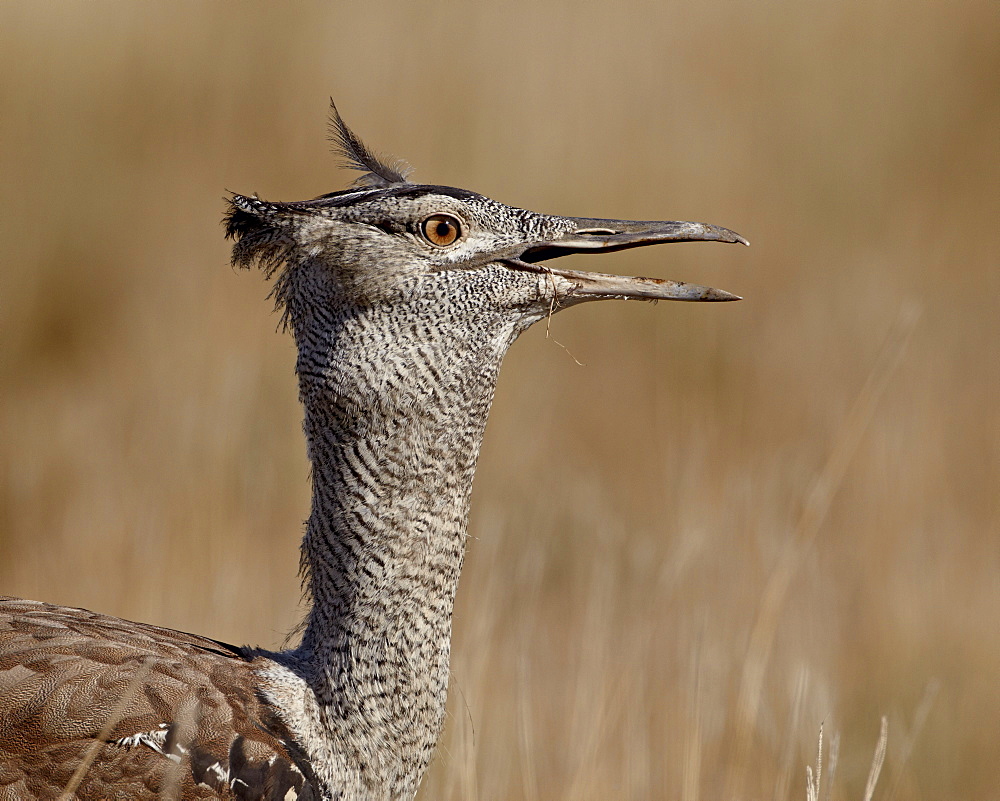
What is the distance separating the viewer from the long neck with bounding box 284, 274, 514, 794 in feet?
8.87

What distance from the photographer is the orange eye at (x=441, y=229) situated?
2.84 meters

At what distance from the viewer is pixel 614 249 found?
289 centimetres

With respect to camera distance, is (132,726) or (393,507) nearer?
(132,726)

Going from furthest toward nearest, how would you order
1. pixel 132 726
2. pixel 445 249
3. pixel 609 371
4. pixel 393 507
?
pixel 609 371 → pixel 445 249 → pixel 393 507 → pixel 132 726

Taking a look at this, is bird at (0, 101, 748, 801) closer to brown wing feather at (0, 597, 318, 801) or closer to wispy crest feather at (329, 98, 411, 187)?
brown wing feather at (0, 597, 318, 801)

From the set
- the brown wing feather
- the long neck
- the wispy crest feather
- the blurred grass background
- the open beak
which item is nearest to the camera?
the brown wing feather

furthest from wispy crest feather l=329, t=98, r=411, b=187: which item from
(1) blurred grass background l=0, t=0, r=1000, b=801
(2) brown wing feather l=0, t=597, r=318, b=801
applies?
(1) blurred grass background l=0, t=0, r=1000, b=801

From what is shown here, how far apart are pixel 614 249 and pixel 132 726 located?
1.52 metres

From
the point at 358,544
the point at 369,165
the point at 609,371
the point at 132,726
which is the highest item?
the point at 369,165

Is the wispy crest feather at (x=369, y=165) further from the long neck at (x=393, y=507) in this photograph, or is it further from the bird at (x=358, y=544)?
the long neck at (x=393, y=507)

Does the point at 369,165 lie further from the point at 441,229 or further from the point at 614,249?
the point at 614,249

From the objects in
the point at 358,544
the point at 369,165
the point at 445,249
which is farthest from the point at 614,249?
the point at 358,544

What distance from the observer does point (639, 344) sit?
299 inches

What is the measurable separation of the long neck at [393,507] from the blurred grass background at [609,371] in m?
0.84
